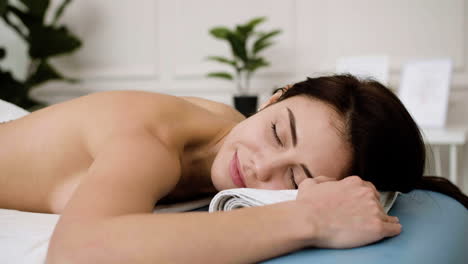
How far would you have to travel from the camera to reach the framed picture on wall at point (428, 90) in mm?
2584

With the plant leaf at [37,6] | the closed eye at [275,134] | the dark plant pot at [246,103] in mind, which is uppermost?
the plant leaf at [37,6]

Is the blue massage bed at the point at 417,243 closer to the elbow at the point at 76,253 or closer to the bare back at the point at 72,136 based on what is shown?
the elbow at the point at 76,253

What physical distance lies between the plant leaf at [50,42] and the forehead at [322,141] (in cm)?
269

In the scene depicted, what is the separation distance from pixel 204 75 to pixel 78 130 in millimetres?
2347

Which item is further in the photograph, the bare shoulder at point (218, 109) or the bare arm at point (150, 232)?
the bare shoulder at point (218, 109)

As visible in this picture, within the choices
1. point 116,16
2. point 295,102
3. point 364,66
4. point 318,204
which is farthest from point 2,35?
point 318,204

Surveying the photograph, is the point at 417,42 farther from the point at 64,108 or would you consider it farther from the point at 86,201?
the point at 86,201

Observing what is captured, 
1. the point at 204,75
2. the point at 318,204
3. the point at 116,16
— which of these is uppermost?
the point at 116,16

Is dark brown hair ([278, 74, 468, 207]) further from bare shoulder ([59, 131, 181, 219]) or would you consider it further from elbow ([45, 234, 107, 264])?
elbow ([45, 234, 107, 264])

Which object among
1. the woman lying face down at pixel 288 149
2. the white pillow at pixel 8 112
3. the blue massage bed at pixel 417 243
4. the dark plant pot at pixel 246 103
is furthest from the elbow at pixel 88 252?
the dark plant pot at pixel 246 103

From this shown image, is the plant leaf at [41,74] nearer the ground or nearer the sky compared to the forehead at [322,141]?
nearer the ground

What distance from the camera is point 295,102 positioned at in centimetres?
108

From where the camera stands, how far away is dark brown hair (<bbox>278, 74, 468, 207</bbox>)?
39.5 inches

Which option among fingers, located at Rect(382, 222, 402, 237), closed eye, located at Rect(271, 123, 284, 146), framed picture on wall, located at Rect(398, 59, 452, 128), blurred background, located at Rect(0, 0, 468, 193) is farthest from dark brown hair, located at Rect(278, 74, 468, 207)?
framed picture on wall, located at Rect(398, 59, 452, 128)
